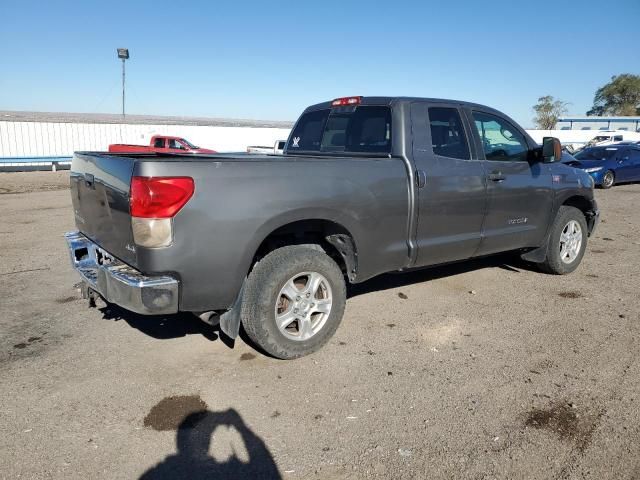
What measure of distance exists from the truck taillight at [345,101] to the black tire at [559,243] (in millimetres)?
2725

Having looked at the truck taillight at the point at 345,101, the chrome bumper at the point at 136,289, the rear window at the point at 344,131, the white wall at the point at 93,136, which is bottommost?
the white wall at the point at 93,136

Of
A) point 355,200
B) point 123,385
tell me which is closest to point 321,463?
point 123,385

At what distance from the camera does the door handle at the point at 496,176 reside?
480cm

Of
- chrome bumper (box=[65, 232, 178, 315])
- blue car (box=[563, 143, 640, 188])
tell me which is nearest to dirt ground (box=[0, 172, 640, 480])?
chrome bumper (box=[65, 232, 178, 315])

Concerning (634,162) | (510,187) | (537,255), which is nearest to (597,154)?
(634,162)

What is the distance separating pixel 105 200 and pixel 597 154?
17.8 meters

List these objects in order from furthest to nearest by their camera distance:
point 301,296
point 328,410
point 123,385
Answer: point 301,296
point 123,385
point 328,410

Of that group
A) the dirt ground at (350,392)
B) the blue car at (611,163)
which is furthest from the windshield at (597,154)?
the dirt ground at (350,392)

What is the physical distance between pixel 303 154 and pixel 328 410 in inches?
114

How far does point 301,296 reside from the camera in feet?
12.3

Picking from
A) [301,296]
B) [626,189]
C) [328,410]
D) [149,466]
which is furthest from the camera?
[626,189]

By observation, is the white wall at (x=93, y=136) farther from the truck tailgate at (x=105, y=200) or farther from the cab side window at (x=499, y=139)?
the cab side window at (x=499, y=139)

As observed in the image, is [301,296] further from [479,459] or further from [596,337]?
[596,337]

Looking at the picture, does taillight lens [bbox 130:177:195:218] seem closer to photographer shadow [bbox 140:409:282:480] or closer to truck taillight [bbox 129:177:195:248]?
truck taillight [bbox 129:177:195:248]
